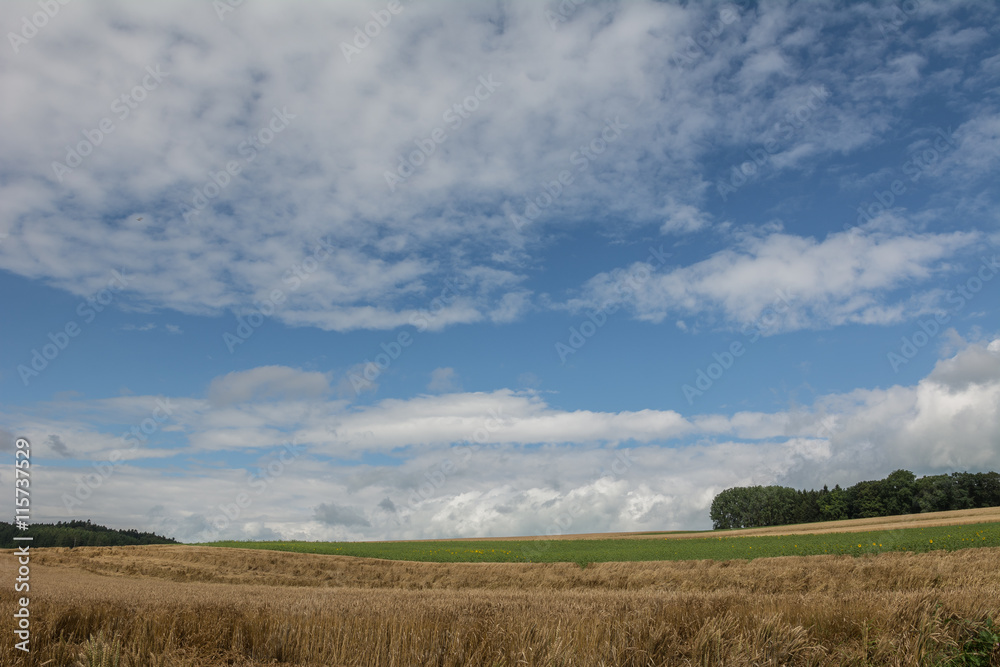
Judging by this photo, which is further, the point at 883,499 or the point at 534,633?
the point at 883,499

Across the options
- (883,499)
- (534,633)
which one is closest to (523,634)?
(534,633)

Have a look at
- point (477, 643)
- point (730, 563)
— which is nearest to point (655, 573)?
point (730, 563)

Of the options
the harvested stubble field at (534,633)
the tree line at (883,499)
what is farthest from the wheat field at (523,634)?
the tree line at (883,499)

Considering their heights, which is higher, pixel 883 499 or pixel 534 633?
pixel 534 633

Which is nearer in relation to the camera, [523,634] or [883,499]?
[523,634]

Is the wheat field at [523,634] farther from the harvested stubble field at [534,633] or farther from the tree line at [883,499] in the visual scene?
the tree line at [883,499]

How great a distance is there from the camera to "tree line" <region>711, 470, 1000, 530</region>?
124 m

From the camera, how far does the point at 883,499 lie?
422 ft

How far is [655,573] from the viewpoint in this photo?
1168 inches

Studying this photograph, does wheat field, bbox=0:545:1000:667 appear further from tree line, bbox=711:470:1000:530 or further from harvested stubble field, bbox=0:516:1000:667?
tree line, bbox=711:470:1000:530

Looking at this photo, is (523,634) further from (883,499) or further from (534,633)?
(883,499)

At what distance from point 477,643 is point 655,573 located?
25.6m

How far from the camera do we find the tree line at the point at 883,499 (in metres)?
124

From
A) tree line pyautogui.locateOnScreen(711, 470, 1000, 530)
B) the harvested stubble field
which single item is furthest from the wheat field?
tree line pyautogui.locateOnScreen(711, 470, 1000, 530)
